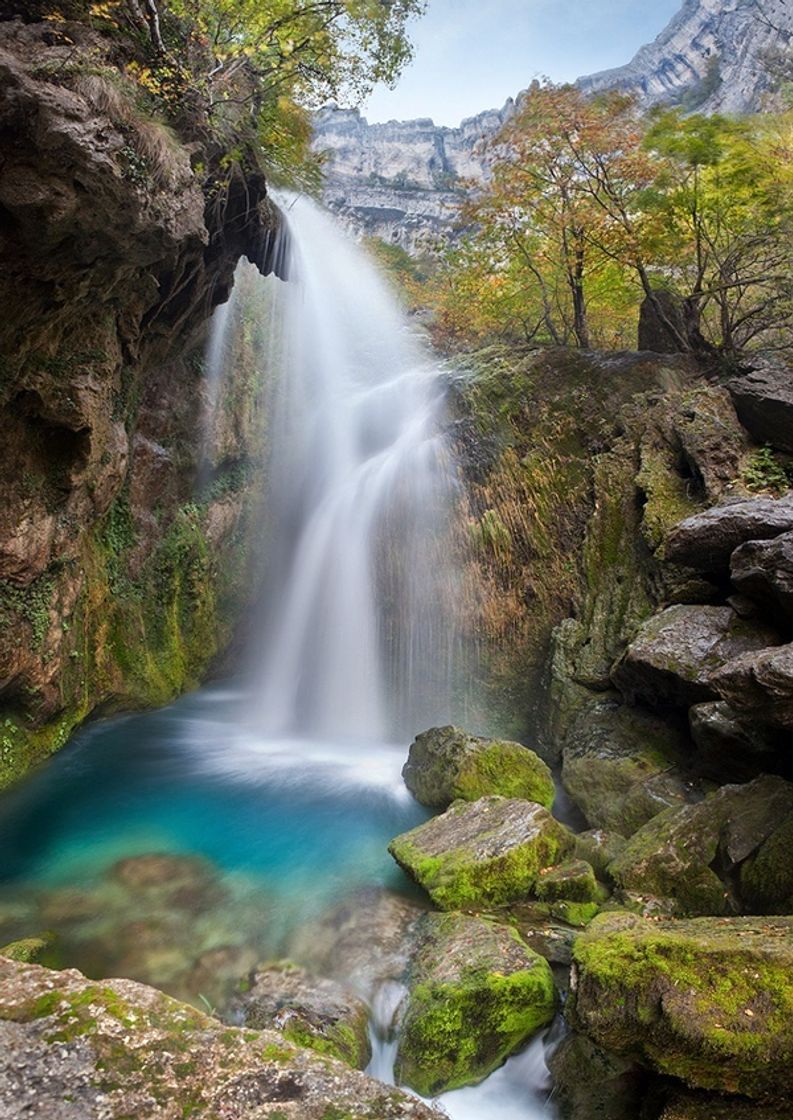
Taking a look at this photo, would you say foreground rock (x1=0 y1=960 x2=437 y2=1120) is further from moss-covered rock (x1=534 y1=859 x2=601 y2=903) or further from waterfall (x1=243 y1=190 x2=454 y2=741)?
waterfall (x1=243 y1=190 x2=454 y2=741)

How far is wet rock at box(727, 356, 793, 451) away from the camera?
1009 cm

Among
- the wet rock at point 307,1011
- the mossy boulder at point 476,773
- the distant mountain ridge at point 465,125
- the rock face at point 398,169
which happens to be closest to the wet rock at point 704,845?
the mossy boulder at point 476,773

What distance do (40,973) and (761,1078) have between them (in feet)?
13.0

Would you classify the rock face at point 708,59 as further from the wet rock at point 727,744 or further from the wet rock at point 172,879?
the wet rock at point 172,879

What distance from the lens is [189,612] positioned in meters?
13.1

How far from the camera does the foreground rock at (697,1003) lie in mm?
3334

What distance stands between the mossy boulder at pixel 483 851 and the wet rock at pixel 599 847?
0.63ft

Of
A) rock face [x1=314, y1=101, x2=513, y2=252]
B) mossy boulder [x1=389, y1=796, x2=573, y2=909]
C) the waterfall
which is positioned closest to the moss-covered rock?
mossy boulder [x1=389, y1=796, x2=573, y2=909]

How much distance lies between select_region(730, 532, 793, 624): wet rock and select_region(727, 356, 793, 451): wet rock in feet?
13.4

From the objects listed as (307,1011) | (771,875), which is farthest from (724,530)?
(307,1011)

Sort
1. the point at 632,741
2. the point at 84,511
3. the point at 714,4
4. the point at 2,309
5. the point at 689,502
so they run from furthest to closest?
the point at 714,4 < the point at 689,502 < the point at 84,511 < the point at 632,741 < the point at 2,309

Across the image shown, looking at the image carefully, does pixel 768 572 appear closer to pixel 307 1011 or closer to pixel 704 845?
pixel 704 845

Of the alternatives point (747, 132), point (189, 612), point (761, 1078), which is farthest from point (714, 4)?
point (761, 1078)

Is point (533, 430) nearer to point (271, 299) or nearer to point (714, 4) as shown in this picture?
point (271, 299)
